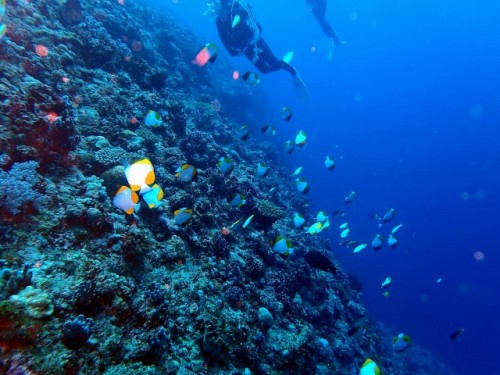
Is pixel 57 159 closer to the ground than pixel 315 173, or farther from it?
closer to the ground

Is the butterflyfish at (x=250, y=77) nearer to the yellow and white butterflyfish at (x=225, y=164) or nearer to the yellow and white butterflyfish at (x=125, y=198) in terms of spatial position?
the yellow and white butterflyfish at (x=225, y=164)

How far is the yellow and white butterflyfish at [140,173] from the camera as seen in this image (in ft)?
10.5

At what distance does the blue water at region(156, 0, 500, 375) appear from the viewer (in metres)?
44.8

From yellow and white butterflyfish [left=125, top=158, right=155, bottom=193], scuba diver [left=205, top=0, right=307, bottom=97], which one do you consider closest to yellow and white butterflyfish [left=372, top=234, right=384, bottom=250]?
yellow and white butterflyfish [left=125, top=158, right=155, bottom=193]

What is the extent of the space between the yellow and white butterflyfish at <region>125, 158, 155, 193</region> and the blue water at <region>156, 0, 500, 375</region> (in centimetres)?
1612

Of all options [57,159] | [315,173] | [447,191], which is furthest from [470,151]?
[57,159]

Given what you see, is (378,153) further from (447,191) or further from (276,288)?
(276,288)

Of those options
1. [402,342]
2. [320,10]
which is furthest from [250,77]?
[320,10]

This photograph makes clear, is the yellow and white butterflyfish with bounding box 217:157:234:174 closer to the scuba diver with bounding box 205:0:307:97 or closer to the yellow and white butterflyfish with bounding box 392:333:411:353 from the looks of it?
the yellow and white butterflyfish with bounding box 392:333:411:353

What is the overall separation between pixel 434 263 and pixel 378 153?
43210mm

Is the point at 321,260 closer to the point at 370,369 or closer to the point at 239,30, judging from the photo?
the point at 370,369

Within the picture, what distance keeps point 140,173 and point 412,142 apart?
113165 millimetres

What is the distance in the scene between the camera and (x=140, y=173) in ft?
10.8

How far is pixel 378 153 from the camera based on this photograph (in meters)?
91.8
